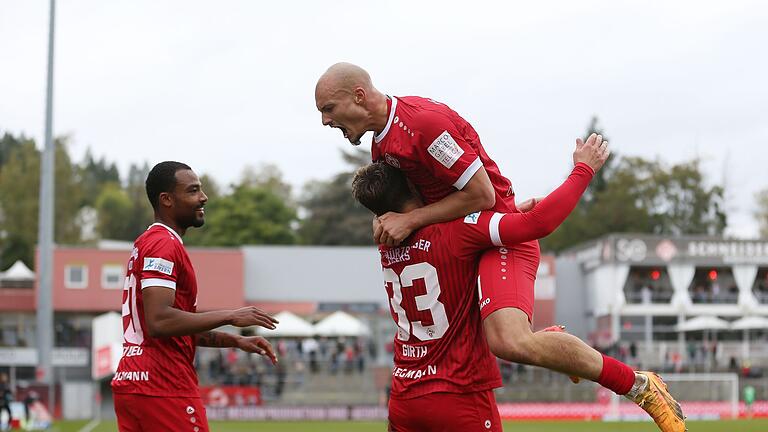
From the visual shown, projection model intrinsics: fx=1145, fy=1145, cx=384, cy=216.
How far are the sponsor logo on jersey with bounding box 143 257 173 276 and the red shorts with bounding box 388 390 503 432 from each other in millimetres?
1676

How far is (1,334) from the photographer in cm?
5600

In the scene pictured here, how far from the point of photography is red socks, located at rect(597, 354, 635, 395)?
704 centimetres

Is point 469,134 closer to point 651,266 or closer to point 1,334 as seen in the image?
point 1,334

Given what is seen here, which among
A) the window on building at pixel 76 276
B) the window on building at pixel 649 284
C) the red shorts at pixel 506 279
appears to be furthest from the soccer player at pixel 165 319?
the window on building at pixel 649 284

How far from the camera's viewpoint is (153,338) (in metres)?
7.18

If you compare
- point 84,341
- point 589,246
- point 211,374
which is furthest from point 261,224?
point 211,374

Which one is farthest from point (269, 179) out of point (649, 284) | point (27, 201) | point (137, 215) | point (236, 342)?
point (236, 342)

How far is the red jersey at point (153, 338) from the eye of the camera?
7090 mm

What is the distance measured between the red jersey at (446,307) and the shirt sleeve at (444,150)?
297mm

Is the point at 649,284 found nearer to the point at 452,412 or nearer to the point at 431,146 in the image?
the point at 452,412

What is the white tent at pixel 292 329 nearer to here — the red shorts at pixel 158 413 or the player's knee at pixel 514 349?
the red shorts at pixel 158 413

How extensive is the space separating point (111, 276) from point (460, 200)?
51437 millimetres

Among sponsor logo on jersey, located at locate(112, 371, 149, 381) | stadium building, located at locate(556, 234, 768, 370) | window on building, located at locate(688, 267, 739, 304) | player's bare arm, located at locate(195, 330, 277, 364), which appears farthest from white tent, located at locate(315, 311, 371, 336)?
sponsor logo on jersey, located at locate(112, 371, 149, 381)

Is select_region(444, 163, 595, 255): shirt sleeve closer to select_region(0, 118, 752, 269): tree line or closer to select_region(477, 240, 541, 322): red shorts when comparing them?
select_region(477, 240, 541, 322): red shorts
